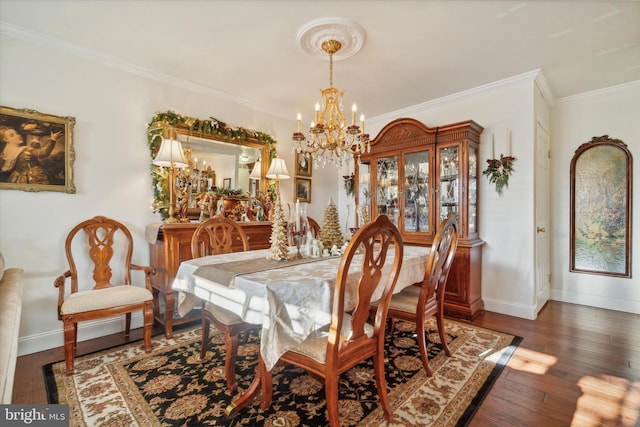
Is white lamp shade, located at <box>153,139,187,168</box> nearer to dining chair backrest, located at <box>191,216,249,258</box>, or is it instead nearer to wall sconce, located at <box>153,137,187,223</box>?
wall sconce, located at <box>153,137,187,223</box>

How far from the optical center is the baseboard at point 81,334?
7.79 ft

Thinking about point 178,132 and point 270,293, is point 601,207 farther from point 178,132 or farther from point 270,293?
point 178,132

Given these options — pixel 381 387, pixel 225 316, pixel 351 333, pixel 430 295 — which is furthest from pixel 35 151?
pixel 430 295

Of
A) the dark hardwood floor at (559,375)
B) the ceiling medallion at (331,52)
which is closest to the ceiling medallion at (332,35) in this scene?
the ceiling medallion at (331,52)

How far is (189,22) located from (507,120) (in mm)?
3275

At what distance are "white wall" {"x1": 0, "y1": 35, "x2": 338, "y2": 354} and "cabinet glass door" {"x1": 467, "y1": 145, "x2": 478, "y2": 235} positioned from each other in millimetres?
3256

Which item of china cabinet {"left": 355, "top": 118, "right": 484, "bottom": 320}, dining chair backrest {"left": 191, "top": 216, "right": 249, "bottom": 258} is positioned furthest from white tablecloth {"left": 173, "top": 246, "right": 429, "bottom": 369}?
china cabinet {"left": 355, "top": 118, "right": 484, "bottom": 320}

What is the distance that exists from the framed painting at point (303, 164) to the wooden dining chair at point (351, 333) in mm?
3023

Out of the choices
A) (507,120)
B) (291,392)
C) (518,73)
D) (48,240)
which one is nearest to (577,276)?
(507,120)

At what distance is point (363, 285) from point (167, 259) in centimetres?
203

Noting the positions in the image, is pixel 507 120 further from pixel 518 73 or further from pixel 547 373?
pixel 547 373

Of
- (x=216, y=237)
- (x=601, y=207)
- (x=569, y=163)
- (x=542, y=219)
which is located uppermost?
(x=569, y=163)

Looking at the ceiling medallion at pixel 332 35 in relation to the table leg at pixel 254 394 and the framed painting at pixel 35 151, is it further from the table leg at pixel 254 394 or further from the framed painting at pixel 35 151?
the table leg at pixel 254 394

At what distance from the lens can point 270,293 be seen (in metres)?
1.41
